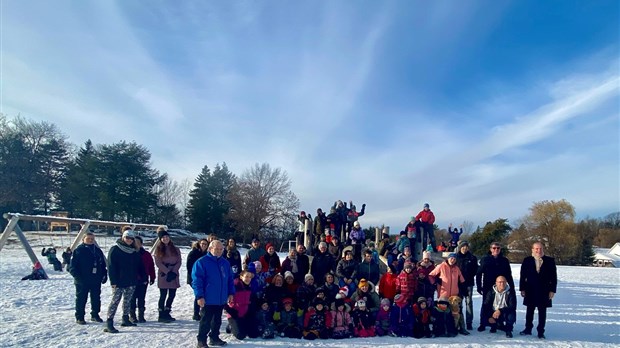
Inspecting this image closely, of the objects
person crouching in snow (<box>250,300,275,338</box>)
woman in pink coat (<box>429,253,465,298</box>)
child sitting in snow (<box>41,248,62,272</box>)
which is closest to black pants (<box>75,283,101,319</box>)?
person crouching in snow (<box>250,300,275,338</box>)

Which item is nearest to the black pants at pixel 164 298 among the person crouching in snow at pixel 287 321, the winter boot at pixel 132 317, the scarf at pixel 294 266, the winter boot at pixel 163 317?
the winter boot at pixel 163 317

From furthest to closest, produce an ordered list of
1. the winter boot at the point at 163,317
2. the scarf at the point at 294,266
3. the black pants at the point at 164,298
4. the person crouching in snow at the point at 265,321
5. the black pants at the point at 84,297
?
the scarf at the point at 294,266
the black pants at the point at 164,298
the winter boot at the point at 163,317
the black pants at the point at 84,297
the person crouching in snow at the point at 265,321

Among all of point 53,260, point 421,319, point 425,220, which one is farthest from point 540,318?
point 53,260

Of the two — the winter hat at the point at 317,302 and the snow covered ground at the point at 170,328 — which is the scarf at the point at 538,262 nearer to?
the snow covered ground at the point at 170,328

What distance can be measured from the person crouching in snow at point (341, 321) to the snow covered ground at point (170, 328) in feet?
0.92

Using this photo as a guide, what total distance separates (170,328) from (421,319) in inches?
189

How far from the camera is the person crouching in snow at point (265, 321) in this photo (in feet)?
22.4

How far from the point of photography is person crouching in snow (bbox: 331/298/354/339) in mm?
7031

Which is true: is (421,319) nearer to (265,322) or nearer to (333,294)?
(333,294)

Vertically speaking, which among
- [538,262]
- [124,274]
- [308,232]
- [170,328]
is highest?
[308,232]

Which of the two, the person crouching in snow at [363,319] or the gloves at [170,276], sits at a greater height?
the gloves at [170,276]

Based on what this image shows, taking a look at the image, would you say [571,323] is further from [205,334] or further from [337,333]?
[205,334]

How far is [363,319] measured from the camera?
24.2 ft

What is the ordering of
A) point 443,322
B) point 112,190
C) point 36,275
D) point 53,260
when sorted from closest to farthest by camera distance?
point 443,322 → point 36,275 → point 53,260 → point 112,190
